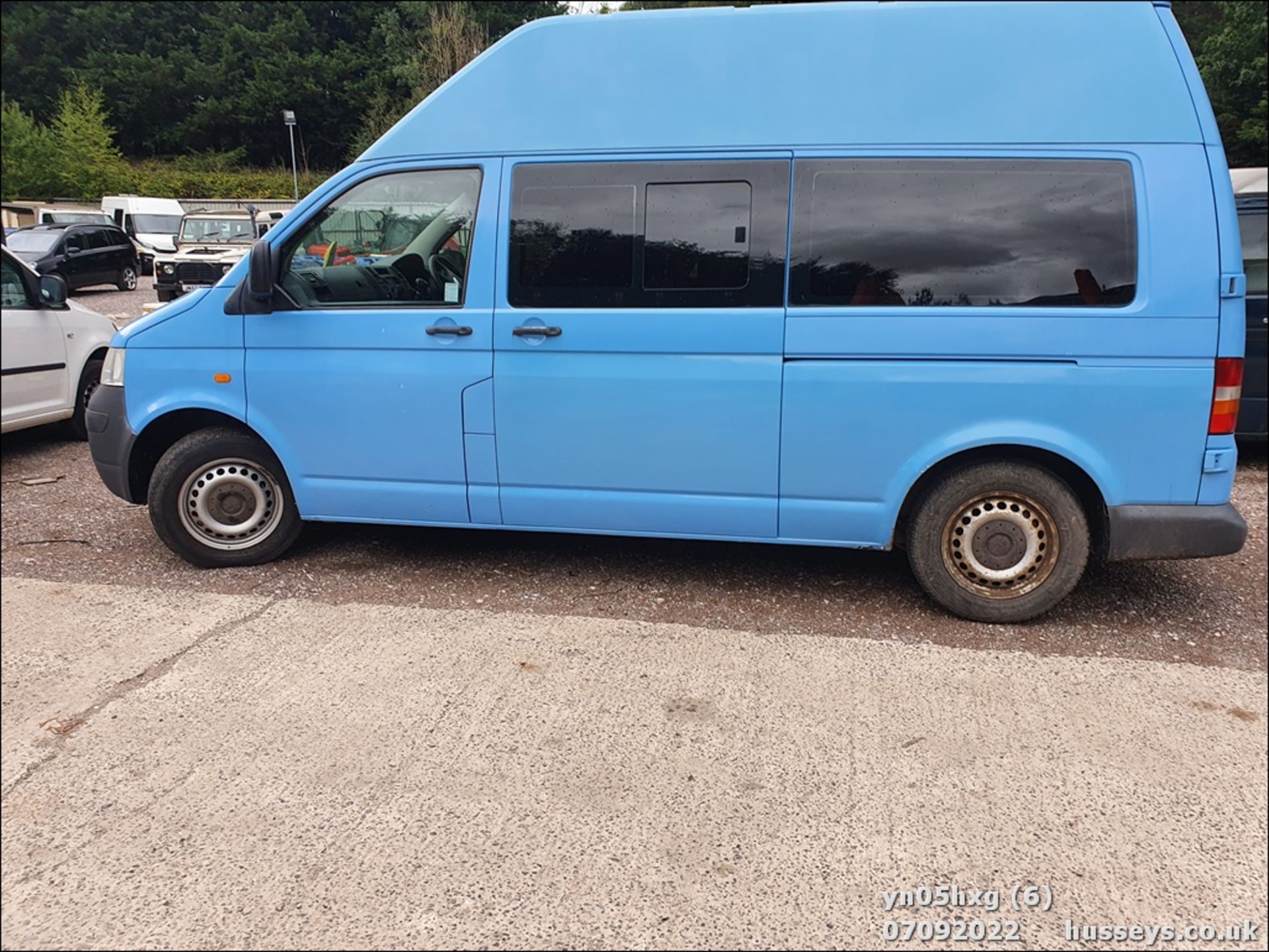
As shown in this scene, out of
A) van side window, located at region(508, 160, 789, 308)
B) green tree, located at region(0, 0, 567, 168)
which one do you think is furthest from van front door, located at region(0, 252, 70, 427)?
van side window, located at region(508, 160, 789, 308)

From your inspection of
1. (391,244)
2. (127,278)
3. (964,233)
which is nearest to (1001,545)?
(964,233)

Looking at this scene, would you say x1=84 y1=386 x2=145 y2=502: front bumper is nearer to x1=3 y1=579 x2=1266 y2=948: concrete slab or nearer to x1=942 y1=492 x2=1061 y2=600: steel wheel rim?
x1=3 y1=579 x2=1266 y2=948: concrete slab

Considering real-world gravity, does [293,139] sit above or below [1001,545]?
above

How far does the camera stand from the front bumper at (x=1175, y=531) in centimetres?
388

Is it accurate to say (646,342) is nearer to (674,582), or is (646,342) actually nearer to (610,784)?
(674,582)

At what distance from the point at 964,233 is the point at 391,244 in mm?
2628

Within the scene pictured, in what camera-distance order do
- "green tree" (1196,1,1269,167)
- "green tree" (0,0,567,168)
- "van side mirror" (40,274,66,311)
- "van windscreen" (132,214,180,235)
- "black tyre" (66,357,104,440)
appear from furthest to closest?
"van windscreen" (132,214,180,235) < "green tree" (1196,1,1269,167) < "black tyre" (66,357,104,440) < "van side mirror" (40,274,66,311) < "green tree" (0,0,567,168)

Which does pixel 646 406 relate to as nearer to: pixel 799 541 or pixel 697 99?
pixel 799 541

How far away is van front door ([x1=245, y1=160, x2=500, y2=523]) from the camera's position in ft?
14.1

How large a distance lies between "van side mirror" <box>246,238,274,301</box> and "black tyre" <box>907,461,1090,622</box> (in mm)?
3220

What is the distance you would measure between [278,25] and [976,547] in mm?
4172

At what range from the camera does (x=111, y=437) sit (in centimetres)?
463

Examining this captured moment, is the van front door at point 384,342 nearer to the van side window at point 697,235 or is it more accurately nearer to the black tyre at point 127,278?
the van side window at point 697,235

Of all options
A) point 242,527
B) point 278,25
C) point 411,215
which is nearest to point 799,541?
point 411,215
